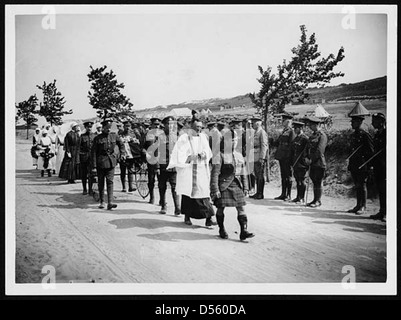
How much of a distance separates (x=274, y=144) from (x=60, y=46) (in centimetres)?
329

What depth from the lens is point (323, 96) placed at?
548 centimetres

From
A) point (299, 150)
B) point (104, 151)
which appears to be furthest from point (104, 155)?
point (299, 150)

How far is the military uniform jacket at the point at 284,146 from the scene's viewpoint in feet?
18.8

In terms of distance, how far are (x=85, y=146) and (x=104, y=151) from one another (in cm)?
70

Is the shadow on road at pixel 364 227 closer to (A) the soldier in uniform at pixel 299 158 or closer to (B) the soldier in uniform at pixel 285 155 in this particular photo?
(A) the soldier in uniform at pixel 299 158

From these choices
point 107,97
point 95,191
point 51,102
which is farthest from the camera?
point 95,191

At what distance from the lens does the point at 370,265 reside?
17.0ft

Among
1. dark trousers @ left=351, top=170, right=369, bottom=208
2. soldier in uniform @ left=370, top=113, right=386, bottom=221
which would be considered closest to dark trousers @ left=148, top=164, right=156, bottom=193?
dark trousers @ left=351, top=170, right=369, bottom=208

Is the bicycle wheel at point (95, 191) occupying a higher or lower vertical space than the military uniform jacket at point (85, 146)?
lower

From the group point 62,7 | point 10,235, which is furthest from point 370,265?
point 62,7

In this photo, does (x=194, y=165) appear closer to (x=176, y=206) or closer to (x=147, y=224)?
(x=176, y=206)

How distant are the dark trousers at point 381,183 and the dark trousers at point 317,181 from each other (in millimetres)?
706

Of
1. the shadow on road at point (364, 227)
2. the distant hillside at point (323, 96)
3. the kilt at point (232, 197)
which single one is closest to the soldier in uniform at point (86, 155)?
the distant hillside at point (323, 96)
